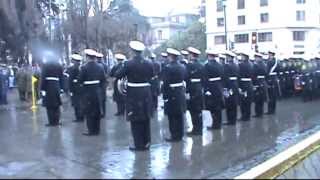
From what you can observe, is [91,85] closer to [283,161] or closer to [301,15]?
[283,161]

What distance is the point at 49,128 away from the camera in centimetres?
1455

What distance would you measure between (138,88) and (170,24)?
4373 inches

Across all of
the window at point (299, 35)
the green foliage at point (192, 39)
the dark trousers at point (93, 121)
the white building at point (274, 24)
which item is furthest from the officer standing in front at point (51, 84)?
the green foliage at point (192, 39)

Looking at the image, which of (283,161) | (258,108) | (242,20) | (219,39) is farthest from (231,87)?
(219,39)

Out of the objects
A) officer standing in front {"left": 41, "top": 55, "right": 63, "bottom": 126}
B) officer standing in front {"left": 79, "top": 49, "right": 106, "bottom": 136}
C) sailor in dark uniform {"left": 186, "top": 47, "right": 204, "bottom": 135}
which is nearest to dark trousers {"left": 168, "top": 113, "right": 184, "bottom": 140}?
sailor in dark uniform {"left": 186, "top": 47, "right": 204, "bottom": 135}

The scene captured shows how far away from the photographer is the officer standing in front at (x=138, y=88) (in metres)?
10.8

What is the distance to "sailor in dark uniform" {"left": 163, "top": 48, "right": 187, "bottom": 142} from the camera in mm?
11875

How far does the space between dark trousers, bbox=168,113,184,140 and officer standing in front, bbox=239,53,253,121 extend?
3329 mm

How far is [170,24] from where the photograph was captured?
121 meters

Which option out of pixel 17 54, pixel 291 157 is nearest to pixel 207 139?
pixel 291 157

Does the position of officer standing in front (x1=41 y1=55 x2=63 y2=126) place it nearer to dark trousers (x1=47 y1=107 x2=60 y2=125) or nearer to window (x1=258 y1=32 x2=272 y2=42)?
dark trousers (x1=47 y1=107 x2=60 y2=125)

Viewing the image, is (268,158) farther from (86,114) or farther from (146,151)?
(86,114)

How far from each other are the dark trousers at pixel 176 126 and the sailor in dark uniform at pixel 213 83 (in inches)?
58.6

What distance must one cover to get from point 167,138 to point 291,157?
319cm
